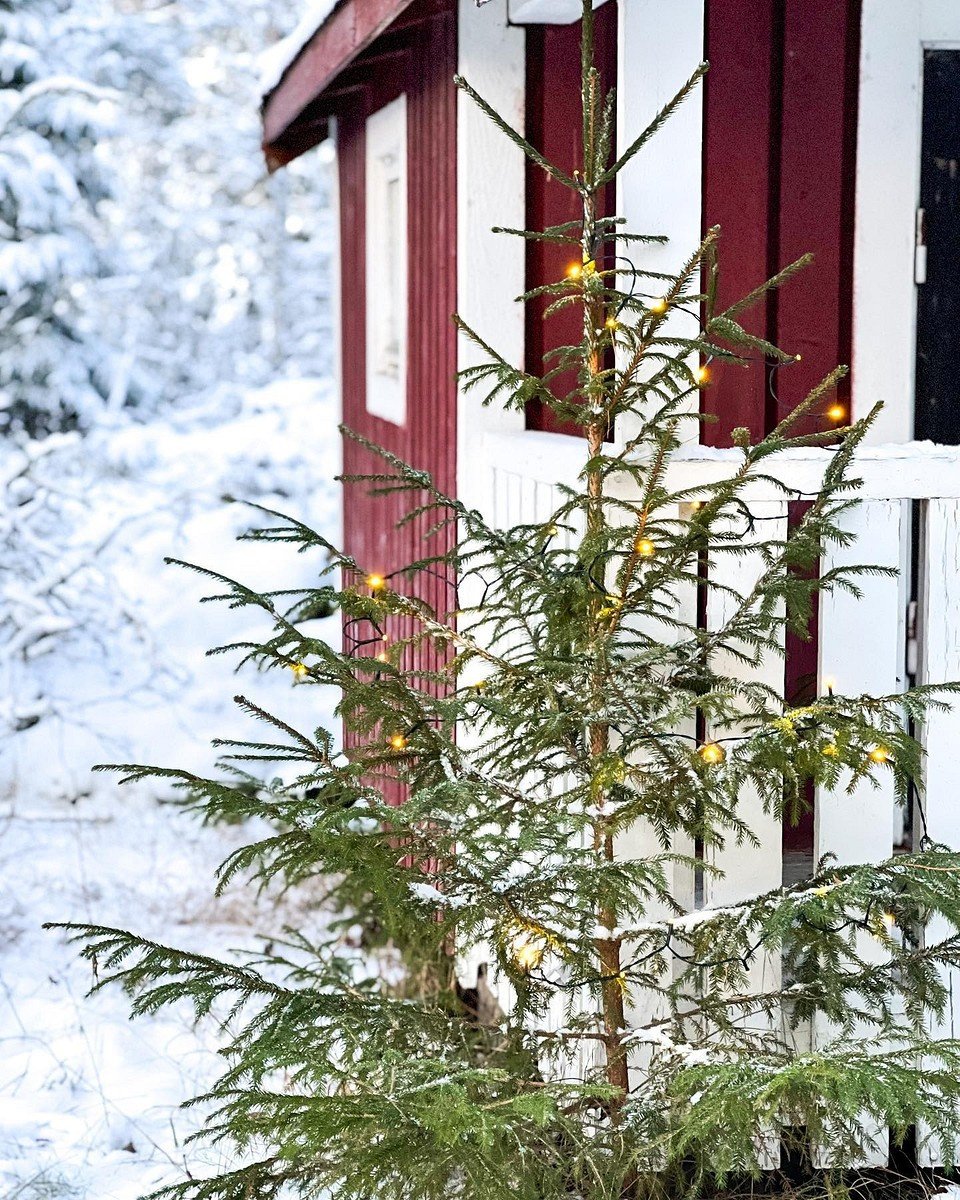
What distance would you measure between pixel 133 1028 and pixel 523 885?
2.75 meters

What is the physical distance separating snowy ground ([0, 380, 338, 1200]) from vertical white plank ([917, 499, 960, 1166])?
7.12ft

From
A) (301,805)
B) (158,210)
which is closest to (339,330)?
(301,805)

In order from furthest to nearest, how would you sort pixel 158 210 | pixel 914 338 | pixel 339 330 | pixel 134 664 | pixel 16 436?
pixel 158 210
pixel 16 436
pixel 134 664
pixel 339 330
pixel 914 338

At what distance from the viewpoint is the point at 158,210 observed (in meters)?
24.8

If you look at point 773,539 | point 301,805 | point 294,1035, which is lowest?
point 294,1035

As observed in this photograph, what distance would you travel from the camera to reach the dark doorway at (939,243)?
4055mm

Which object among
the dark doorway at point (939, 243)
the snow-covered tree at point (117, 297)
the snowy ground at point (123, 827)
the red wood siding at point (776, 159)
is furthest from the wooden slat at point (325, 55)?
the snowy ground at point (123, 827)

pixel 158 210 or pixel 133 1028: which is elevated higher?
pixel 158 210

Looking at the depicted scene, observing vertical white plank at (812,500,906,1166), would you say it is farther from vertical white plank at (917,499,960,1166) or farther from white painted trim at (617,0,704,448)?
white painted trim at (617,0,704,448)

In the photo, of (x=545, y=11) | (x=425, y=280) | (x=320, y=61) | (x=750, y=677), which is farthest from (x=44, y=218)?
(x=750, y=677)

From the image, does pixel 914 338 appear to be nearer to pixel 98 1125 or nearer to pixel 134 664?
pixel 98 1125

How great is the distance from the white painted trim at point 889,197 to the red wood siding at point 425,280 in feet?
4.43

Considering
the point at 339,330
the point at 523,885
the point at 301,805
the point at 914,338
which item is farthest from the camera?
the point at 339,330

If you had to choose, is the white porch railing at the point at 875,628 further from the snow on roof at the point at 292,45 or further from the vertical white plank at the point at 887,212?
the snow on roof at the point at 292,45
